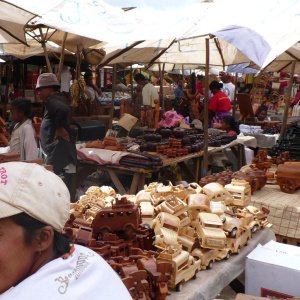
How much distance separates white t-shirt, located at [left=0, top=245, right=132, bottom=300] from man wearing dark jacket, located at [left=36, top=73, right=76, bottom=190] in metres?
3.28

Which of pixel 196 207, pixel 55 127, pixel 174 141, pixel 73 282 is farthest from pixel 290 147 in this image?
pixel 73 282

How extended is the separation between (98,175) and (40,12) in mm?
2736

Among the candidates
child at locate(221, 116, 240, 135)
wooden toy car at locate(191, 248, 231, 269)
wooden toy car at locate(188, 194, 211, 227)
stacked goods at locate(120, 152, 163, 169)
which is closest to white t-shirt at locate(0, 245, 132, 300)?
wooden toy car at locate(191, 248, 231, 269)

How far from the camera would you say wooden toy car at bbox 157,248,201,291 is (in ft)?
7.07

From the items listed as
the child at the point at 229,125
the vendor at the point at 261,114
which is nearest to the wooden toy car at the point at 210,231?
the child at the point at 229,125

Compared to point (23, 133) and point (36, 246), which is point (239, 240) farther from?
point (23, 133)

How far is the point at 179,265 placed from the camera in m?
2.19

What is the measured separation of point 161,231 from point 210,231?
0.30 meters

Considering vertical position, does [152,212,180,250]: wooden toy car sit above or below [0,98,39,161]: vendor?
below

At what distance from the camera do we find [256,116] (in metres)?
10.4

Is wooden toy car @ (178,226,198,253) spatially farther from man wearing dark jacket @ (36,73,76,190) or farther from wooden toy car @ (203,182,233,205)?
man wearing dark jacket @ (36,73,76,190)

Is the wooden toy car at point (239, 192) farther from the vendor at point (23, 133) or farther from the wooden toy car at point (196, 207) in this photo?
the vendor at point (23, 133)

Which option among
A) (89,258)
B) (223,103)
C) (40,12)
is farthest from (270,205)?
(223,103)

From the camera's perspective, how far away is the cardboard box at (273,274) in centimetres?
251
